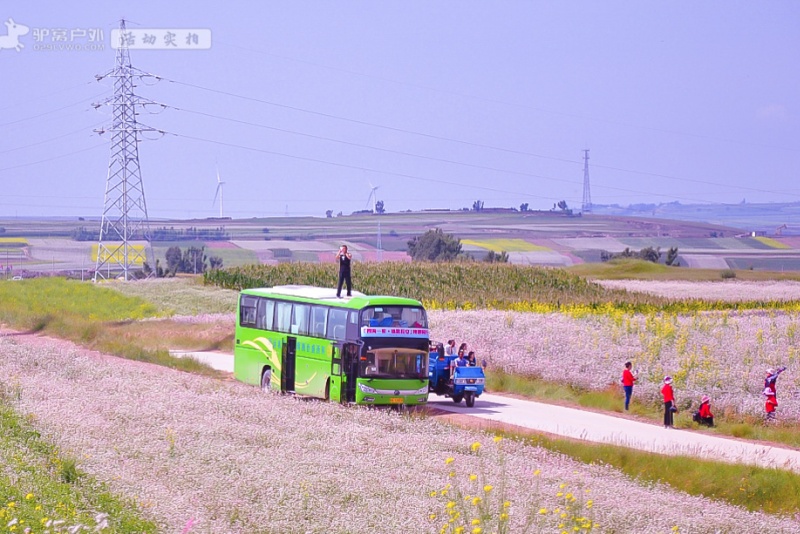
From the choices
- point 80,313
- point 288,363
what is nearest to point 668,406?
point 288,363

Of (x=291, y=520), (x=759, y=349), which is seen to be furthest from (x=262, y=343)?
(x=291, y=520)

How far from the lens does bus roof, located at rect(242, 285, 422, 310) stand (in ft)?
92.9

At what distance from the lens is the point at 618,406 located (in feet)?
102

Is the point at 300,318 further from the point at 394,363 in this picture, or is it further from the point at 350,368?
the point at 394,363

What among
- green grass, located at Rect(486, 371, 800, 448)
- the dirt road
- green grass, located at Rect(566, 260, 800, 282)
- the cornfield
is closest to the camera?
the dirt road

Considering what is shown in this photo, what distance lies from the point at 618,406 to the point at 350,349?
28.7ft

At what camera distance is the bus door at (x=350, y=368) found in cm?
2783

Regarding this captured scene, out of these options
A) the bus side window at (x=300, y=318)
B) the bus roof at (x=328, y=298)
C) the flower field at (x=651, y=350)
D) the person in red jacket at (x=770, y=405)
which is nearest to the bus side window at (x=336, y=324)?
the bus roof at (x=328, y=298)

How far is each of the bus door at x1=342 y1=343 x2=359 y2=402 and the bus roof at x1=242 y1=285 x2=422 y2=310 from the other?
44.8 inches

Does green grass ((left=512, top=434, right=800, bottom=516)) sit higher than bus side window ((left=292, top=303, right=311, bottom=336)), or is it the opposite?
bus side window ((left=292, top=303, right=311, bottom=336))

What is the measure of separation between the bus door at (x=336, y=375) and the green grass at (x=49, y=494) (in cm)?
1254

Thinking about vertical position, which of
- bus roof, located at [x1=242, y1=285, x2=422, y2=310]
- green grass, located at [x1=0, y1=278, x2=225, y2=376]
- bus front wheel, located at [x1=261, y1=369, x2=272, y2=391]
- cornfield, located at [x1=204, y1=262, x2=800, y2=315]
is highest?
bus roof, located at [x1=242, y1=285, x2=422, y2=310]

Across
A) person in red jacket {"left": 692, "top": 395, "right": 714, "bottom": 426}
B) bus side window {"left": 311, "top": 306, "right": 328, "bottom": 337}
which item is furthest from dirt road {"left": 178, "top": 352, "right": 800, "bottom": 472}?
bus side window {"left": 311, "top": 306, "right": 328, "bottom": 337}

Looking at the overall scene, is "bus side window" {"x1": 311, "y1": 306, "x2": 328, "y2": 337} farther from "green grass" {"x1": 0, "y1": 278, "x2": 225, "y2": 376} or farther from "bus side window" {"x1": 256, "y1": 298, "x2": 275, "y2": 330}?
"green grass" {"x1": 0, "y1": 278, "x2": 225, "y2": 376}
